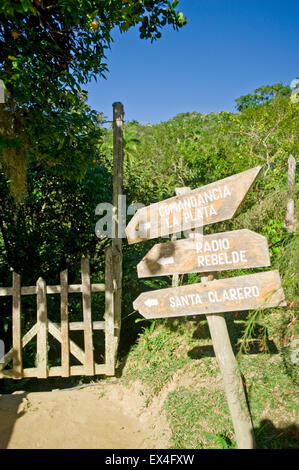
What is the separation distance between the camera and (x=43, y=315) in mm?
4223

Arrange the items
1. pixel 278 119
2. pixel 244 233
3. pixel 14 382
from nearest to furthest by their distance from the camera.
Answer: pixel 244 233 → pixel 14 382 → pixel 278 119

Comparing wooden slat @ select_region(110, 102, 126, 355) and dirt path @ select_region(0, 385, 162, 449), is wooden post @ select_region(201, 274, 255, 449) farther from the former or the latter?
wooden slat @ select_region(110, 102, 126, 355)

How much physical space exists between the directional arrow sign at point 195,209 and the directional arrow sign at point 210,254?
0.15 metres

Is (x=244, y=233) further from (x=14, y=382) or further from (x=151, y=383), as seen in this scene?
(x=14, y=382)

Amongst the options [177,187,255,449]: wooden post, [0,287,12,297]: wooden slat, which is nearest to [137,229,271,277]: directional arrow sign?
[177,187,255,449]: wooden post

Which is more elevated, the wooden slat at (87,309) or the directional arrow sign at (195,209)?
the directional arrow sign at (195,209)

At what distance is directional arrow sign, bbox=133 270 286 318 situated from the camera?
88.8 inches

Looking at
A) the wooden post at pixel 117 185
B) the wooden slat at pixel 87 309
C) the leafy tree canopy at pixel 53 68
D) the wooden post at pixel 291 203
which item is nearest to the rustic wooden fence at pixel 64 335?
the wooden slat at pixel 87 309

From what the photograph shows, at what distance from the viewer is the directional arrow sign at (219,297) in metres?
2.26

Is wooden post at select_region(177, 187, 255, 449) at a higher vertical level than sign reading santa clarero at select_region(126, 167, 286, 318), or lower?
lower

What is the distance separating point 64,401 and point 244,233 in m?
3.28

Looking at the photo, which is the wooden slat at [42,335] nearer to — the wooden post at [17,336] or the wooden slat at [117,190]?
Result: the wooden post at [17,336]

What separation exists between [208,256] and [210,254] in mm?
23
